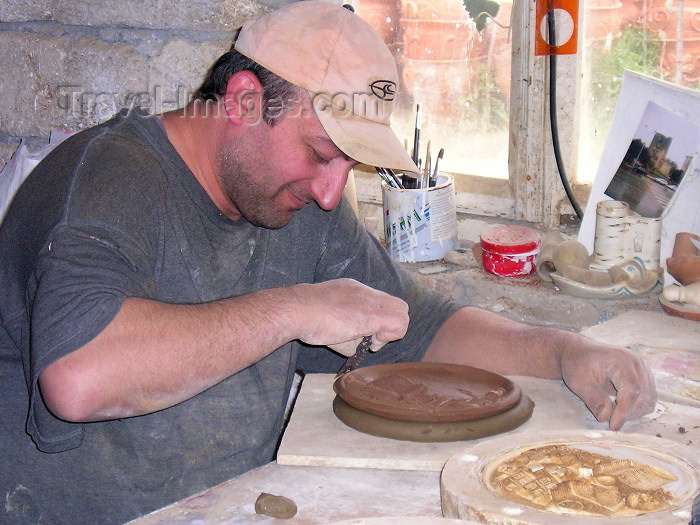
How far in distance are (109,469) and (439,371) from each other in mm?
684

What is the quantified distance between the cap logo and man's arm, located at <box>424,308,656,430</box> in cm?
58

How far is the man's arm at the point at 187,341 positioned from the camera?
1.33 meters

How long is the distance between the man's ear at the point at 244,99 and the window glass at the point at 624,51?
123 centimetres

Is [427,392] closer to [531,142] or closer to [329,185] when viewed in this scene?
[329,185]

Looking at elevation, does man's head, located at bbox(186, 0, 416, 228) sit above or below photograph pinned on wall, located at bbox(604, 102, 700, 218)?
above

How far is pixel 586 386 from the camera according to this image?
5.41 feet

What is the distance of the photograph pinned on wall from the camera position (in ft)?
7.57

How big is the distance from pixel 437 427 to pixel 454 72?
5.10 feet

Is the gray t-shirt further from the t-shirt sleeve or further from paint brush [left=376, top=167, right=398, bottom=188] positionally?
paint brush [left=376, top=167, right=398, bottom=188]

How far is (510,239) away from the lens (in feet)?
8.35

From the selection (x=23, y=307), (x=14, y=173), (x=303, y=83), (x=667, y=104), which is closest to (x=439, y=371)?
(x=303, y=83)

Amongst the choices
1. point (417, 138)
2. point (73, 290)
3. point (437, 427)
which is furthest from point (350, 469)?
point (417, 138)

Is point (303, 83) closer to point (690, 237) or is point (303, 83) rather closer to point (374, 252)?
point (374, 252)

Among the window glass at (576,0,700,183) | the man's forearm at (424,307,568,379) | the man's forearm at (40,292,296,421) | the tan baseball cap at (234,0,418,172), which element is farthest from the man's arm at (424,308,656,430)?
the window glass at (576,0,700,183)
